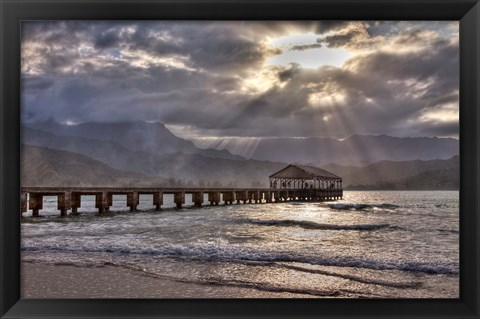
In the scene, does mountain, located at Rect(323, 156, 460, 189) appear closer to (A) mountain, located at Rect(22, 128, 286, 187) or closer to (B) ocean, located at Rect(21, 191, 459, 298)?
(B) ocean, located at Rect(21, 191, 459, 298)

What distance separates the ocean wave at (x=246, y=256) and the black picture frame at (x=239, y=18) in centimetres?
128

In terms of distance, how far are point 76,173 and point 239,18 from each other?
5.48 m

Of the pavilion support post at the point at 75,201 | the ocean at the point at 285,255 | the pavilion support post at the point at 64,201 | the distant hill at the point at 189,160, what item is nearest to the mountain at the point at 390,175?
the distant hill at the point at 189,160

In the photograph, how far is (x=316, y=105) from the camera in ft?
19.3

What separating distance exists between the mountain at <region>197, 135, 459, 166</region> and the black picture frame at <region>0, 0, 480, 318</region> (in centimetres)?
192

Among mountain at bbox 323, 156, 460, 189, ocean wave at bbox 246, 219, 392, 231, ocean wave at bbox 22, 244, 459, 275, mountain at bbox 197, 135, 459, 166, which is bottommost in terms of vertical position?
ocean wave at bbox 22, 244, 459, 275

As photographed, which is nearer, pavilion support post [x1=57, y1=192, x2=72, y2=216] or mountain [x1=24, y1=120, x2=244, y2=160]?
mountain [x1=24, y1=120, x2=244, y2=160]

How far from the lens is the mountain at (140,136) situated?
5.88 meters

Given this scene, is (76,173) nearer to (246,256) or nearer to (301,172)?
(246,256)

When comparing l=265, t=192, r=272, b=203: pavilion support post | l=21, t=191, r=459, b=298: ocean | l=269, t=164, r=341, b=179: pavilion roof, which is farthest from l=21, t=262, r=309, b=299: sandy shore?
l=265, t=192, r=272, b=203: pavilion support post

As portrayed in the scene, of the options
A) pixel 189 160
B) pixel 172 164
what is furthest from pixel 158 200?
pixel 189 160

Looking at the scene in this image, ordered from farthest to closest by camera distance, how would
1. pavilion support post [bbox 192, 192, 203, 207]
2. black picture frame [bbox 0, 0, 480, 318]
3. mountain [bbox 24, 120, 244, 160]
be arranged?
pavilion support post [bbox 192, 192, 203, 207] < mountain [bbox 24, 120, 244, 160] < black picture frame [bbox 0, 0, 480, 318]

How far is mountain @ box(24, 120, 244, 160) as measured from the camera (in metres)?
5.88

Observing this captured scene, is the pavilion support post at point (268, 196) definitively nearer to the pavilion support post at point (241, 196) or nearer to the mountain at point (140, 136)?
the pavilion support post at point (241, 196)
